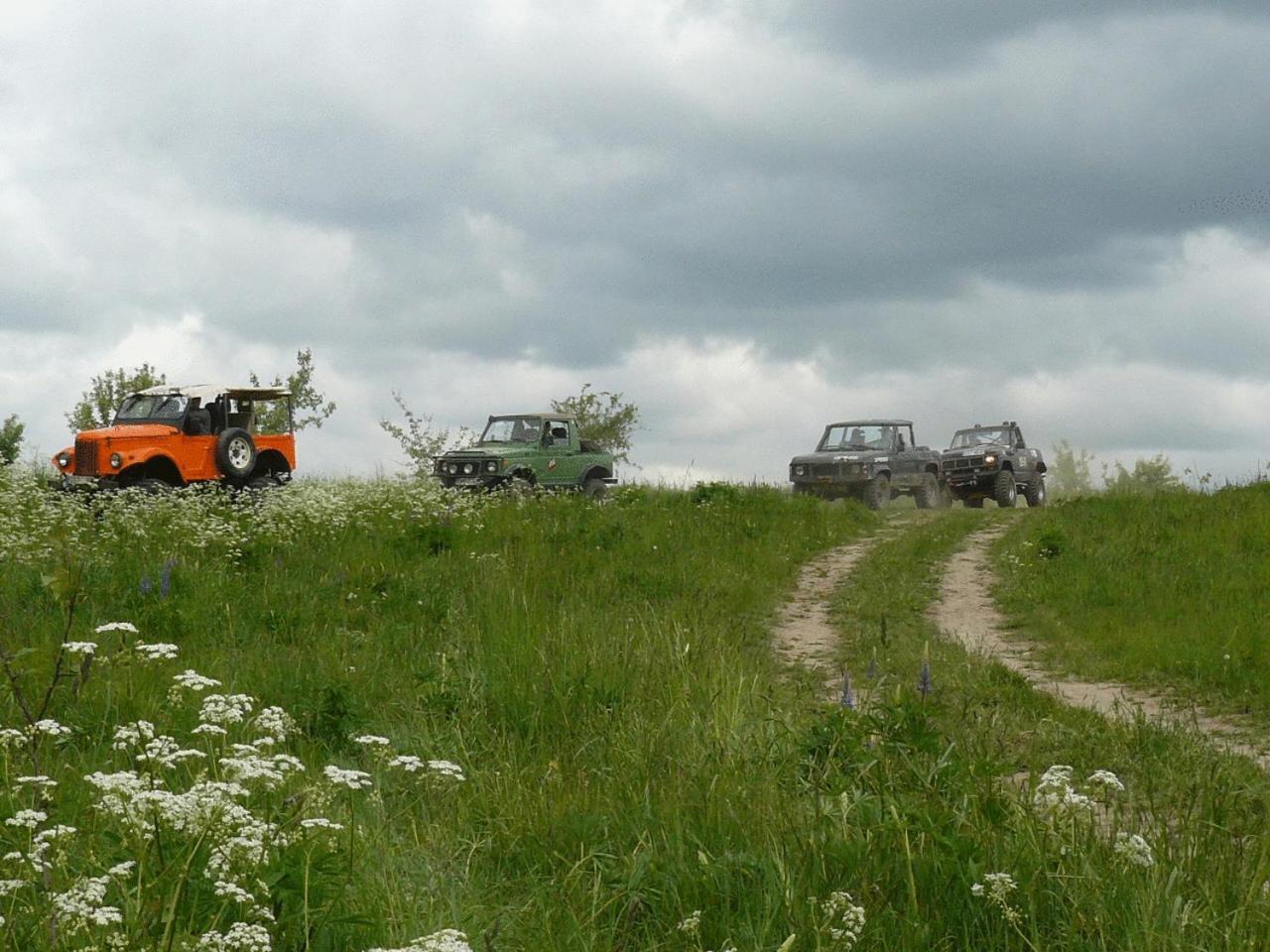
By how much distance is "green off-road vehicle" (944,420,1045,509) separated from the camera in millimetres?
29609

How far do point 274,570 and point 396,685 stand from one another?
4810 millimetres

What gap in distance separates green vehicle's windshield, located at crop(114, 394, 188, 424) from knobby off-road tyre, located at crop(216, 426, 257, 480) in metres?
0.92

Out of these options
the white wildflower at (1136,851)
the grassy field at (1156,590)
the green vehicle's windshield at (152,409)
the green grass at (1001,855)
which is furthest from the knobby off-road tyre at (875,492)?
the white wildflower at (1136,851)

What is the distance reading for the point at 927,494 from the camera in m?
28.3

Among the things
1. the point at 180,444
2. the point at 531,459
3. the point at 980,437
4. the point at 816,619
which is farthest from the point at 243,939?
the point at 980,437

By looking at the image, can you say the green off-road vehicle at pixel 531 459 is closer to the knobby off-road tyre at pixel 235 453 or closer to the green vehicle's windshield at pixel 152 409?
the knobby off-road tyre at pixel 235 453

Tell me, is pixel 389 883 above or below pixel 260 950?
below

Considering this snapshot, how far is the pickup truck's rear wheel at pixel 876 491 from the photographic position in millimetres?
25875

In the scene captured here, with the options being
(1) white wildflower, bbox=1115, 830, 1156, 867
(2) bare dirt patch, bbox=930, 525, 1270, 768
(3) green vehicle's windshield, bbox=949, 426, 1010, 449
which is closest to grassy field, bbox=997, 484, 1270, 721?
(2) bare dirt patch, bbox=930, 525, 1270, 768

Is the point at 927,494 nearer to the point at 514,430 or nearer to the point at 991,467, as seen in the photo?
the point at 991,467

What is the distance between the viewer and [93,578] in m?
10.9

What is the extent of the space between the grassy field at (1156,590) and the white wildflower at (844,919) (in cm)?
656

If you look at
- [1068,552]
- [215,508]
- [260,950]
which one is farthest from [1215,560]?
[260,950]

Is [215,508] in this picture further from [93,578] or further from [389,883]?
[389,883]
